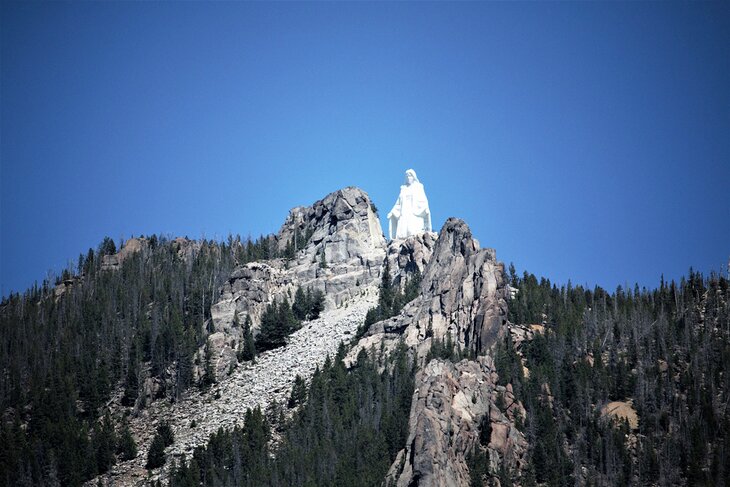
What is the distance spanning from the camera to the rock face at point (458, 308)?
15875 centimetres

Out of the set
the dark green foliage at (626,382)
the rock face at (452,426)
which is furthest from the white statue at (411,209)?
the rock face at (452,426)

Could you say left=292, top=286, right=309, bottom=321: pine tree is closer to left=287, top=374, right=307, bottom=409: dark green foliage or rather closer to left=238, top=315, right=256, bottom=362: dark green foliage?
left=238, top=315, right=256, bottom=362: dark green foliage

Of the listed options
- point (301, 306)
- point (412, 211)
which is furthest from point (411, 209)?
point (301, 306)

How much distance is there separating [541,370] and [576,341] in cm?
1026

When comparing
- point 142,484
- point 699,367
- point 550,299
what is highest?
point 550,299

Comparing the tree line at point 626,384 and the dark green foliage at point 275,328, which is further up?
the dark green foliage at point 275,328

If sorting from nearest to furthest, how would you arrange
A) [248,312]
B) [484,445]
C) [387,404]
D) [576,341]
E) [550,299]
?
[484,445], [387,404], [576,341], [550,299], [248,312]

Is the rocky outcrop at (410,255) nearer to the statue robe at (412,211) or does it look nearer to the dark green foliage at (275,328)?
the statue robe at (412,211)

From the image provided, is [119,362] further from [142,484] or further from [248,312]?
[142,484]

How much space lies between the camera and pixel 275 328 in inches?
7170

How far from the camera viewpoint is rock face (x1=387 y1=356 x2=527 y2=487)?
438 ft

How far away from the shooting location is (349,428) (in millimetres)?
148250

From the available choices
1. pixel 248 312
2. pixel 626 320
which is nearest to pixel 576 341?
pixel 626 320

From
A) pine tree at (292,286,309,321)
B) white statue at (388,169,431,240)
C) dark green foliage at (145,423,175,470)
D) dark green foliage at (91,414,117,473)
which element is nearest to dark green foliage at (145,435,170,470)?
dark green foliage at (145,423,175,470)
